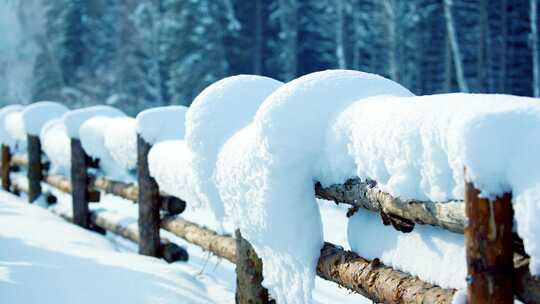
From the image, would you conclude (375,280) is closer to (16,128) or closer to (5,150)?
(16,128)

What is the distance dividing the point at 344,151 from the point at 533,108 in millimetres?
866

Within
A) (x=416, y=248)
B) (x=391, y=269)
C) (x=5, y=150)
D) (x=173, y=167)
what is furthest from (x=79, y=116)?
(x=416, y=248)

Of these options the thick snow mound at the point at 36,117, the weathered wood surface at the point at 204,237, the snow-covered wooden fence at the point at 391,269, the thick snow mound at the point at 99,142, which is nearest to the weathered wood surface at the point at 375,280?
the snow-covered wooden fence at the point at 391,269

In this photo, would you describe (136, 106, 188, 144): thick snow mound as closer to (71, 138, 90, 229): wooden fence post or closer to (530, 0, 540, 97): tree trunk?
(71, 138, 90, 229): wooden fence post

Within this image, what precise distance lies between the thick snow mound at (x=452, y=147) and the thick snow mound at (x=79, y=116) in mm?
4744

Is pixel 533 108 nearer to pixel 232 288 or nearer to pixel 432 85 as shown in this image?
pixel 232 288

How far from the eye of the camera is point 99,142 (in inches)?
232

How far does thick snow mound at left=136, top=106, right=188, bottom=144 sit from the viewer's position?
4.78m

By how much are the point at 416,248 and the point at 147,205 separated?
10.2ft

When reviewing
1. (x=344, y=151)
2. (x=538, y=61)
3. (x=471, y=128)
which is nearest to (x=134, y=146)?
(x=344, y=151)

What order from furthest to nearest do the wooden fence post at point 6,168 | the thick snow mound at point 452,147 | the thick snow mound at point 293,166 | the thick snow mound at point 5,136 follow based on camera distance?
the wooden fence post at point 6,168 → the thick snow mound at point 5,136 → the thick snow mound at point 293,166 → the thick snow mound at point 452,147

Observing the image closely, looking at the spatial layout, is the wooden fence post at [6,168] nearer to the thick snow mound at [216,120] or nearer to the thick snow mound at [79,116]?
the thick snow mound at [79,116]

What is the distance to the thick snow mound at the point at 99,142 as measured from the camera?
588cm

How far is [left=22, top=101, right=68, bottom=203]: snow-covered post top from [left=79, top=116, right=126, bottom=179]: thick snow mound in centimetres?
250
